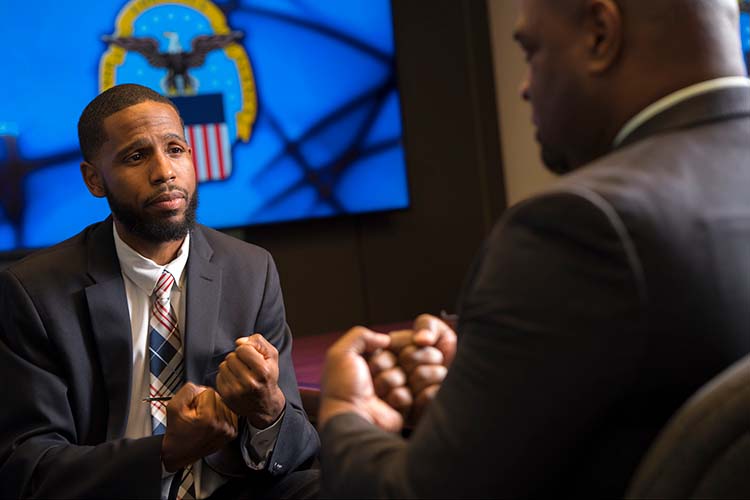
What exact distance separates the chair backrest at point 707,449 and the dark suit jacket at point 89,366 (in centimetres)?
131

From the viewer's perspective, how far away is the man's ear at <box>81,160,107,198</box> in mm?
2553

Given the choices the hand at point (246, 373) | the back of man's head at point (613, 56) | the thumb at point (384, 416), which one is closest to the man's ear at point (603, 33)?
the back of man's head at point (613, 56)

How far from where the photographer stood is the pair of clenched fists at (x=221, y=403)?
1.88 m

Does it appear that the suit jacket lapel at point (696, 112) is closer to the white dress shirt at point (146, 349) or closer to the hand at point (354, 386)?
the hand at point (354, 386)

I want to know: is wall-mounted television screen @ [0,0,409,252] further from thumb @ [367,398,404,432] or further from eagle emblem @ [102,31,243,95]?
thumb @ [367,398,404,432]

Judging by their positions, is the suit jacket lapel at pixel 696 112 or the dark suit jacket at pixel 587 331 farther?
the suit jacket lapel at pixel 696 112

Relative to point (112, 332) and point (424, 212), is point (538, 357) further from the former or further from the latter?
point (424, 212)

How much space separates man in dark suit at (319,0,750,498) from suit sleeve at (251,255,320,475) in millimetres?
1089

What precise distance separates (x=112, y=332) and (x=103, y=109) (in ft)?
2.13

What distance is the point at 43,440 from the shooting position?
6.79 feet

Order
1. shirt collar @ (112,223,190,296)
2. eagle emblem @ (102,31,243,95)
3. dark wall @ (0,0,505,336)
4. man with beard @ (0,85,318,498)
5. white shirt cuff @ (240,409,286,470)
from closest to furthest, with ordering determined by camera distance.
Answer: man with beard @ (0,85,318,498) → white shirt cuff @ (240,409,286,470) → shirt collar @ (112,223,190,296) → eagle emblem @ (102,31,243,95) → dark wall @ (0,0,505,336)

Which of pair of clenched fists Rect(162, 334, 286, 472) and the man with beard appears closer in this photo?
pair of clenched fists Rect(162, 334, 286, 472)

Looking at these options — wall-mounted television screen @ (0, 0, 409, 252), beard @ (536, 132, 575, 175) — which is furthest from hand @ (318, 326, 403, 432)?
wall-mounted television screen @ (0, 0, 409, 252)

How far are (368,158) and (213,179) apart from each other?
2.39ft
